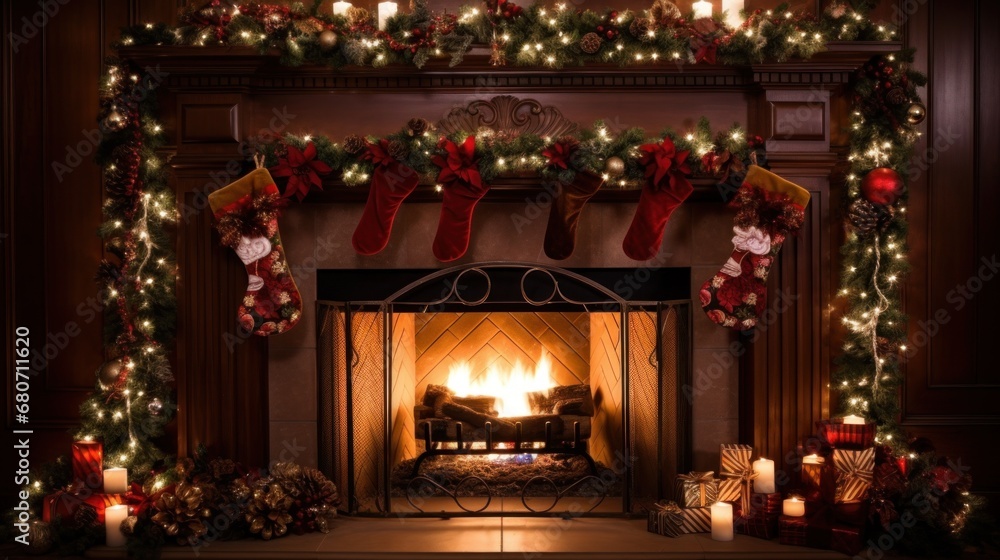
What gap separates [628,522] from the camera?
10.9ft

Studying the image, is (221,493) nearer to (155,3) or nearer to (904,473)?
(155,3)

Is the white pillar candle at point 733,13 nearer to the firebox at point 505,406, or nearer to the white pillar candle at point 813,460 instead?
the firebox at point 505,406

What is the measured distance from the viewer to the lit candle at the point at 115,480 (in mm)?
3078

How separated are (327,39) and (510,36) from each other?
743 mm

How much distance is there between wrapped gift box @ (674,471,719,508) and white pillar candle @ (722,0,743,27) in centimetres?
188

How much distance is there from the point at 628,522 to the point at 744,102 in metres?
1.86

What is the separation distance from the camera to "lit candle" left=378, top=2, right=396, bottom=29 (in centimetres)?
322

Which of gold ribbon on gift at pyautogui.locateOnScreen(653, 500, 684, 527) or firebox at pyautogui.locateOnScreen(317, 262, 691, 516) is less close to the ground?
firebox at pyautogui.locateOnScreen(317, 262, 691, 516)

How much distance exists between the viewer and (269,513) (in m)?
3.12

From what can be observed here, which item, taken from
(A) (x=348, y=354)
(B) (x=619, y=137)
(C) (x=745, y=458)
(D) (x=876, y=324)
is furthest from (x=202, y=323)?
(D) (x=876, y=324)

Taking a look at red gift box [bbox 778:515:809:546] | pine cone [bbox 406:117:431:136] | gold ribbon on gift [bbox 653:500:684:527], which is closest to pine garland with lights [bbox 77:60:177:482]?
pine cone [bbox 406:117:431:136]

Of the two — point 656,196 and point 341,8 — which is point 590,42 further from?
point 341,8

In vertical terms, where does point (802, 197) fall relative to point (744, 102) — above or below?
below

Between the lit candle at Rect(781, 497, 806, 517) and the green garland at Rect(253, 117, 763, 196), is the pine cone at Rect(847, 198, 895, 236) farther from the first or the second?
the lit candle at Rect(781, 497, 806, 517)
